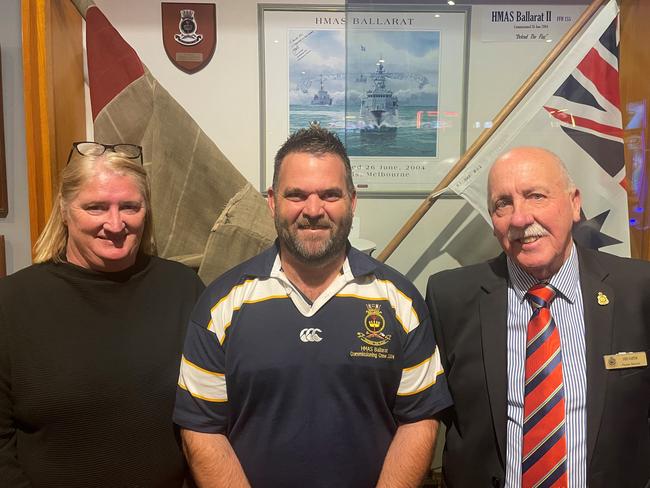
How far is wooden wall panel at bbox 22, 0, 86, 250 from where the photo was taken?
77.6 inches

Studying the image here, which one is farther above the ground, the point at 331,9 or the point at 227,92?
the point at 331,9

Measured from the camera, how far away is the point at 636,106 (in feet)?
→ 7.48

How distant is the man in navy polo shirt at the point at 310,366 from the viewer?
4.46ft

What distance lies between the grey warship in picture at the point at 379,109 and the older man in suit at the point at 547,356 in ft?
3.31

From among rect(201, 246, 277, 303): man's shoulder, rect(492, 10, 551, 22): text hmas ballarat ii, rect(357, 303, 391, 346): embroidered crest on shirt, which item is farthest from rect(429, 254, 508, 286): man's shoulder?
rect(492, 10, 551, 22): text hmas ballarat ii

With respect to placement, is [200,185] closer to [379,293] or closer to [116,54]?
[116,54]

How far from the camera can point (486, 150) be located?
2.14 m

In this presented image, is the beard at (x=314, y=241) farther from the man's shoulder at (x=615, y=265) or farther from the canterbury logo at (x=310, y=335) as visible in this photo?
the man's shoulder at (x=615, y=265)

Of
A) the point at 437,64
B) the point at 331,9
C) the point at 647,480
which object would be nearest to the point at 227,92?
the point at 331,9

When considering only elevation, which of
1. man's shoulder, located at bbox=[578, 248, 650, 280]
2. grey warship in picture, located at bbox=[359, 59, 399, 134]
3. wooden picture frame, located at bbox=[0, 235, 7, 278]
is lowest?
wooden picture frame, located at bbox=[0, 235, 7, 278]

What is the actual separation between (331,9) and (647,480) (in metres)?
2.29

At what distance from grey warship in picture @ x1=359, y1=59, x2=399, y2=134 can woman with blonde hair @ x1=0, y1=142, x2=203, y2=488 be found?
1244 millimetres

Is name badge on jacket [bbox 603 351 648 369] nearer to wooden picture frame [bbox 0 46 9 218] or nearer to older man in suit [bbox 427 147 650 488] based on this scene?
older man in suit [bbox 427 147 650 488]

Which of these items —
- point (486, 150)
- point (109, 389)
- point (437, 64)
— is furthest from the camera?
point (437, 64)
